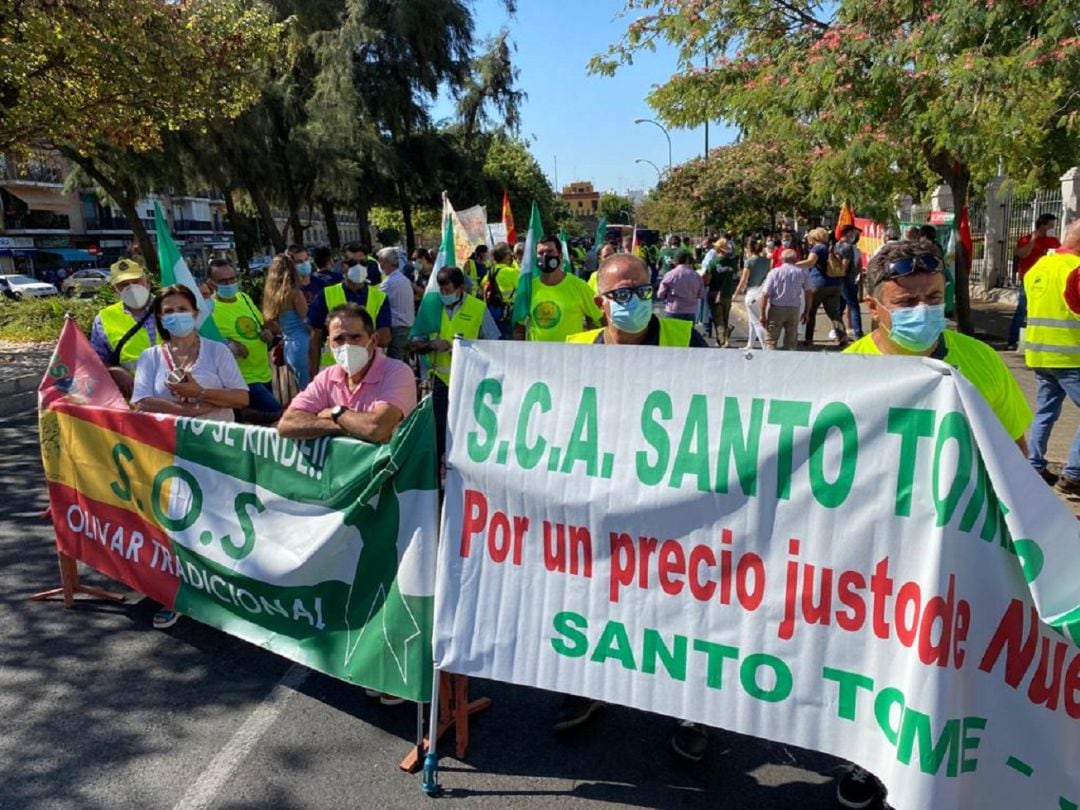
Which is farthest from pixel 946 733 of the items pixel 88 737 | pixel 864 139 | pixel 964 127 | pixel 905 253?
pixel 864 139

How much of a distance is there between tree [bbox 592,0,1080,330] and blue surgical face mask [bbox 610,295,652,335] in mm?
6127

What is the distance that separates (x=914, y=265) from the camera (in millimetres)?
2699

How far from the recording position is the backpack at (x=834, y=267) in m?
11.8

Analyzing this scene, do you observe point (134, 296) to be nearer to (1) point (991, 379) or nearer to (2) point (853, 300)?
(1) point (991, 379)

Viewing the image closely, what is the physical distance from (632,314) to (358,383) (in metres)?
1.31

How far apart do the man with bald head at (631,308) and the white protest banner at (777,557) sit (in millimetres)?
772

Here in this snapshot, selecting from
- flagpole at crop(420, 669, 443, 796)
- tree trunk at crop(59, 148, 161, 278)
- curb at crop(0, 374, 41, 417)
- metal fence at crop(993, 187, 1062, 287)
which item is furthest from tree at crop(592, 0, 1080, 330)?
tree trunk at crop(59, 148, 161, 278)

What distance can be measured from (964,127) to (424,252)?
819 centimetres

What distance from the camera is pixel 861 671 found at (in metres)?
2.28

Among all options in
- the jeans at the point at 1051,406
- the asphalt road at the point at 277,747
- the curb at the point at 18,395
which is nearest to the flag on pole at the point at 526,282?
the jeans at the point at 1051,406

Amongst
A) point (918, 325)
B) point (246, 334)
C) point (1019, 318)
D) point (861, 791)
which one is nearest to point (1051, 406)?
point (1019, 318)

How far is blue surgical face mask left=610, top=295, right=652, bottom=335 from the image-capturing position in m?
3.42

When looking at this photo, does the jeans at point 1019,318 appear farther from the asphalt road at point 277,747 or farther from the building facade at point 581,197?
the building facade at point 581,197

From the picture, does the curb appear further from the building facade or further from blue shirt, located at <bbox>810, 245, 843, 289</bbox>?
the building facade
